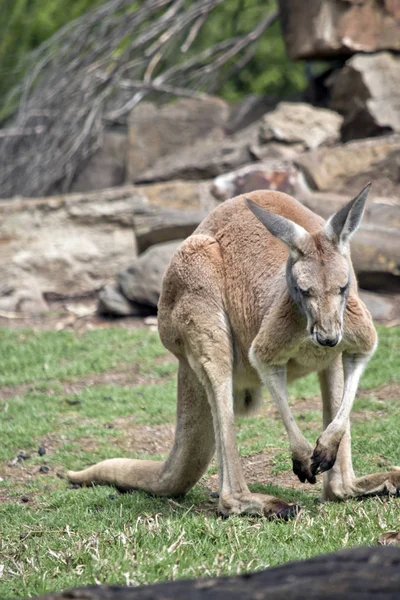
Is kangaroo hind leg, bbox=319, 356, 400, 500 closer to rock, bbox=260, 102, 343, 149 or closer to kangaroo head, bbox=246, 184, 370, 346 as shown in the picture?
kangaroo head, bbox=246, 184, 370, 346

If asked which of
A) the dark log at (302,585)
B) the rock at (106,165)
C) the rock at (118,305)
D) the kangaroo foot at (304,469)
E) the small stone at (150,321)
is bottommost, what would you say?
the small stone at (150,321)

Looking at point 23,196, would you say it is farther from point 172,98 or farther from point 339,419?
point 339,419

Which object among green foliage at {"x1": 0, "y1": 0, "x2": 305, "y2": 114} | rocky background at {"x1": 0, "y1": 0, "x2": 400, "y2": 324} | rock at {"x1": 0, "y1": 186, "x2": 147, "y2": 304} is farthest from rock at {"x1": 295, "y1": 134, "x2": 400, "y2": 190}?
green foliage at {"x1": 0, "y1": 0, "x2": 305, "y2": 114}

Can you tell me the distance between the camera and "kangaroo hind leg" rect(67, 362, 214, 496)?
4.45 metres

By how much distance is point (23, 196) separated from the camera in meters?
11.4

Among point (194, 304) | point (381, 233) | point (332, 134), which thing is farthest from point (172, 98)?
point (194, 304)

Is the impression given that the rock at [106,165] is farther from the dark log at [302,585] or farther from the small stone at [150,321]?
the dark log at [302,585]

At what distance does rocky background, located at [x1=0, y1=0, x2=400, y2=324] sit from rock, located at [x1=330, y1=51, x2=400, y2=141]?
0.5 inches

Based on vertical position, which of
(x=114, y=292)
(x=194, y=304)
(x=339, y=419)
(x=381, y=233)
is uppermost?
(x=194, y=304)

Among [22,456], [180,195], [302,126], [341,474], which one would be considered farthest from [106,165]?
[341,474]

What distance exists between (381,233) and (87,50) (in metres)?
5.50

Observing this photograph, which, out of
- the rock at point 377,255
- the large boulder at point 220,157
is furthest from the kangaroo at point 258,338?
the large boulder at point 220,157

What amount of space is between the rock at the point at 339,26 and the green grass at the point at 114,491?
402 cm

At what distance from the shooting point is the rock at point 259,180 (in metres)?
8.97
